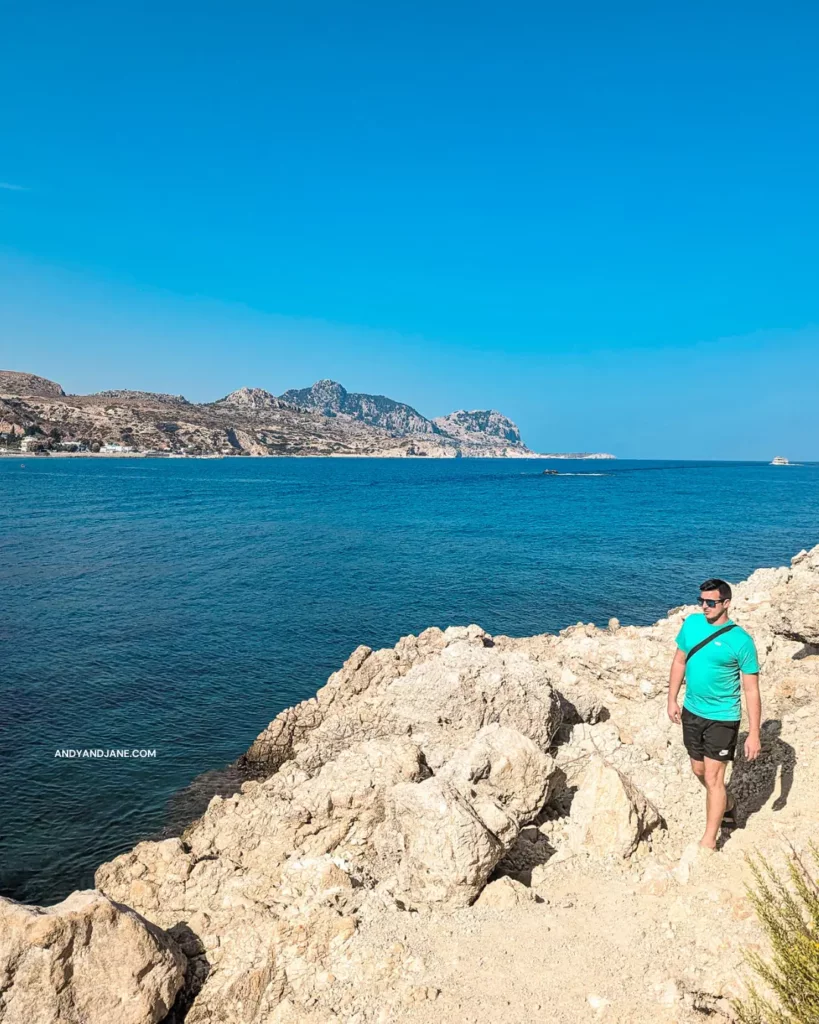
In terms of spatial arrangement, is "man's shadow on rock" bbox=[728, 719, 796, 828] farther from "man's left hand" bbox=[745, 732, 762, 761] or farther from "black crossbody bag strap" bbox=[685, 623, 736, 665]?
"black crossbody bag strap" bbox=[685, 623, 736, 665]

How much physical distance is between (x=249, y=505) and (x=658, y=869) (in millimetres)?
72282

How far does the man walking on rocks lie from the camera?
683cm

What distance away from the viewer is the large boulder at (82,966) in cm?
570

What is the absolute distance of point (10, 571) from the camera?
3491cm

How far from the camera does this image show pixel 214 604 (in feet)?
99.0

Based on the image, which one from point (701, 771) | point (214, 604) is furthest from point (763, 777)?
point (214, 604)

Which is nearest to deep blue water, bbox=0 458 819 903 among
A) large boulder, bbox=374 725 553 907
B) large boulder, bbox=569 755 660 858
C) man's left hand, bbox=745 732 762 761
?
large boulder, bbox=374 725 553 907

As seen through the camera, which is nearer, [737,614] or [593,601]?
[737,614]

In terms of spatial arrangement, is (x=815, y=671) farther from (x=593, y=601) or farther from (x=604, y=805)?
(x=593, y=601)

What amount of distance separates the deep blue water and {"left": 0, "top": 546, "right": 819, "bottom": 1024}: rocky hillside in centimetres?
536

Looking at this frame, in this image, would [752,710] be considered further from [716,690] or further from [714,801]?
[714,801]

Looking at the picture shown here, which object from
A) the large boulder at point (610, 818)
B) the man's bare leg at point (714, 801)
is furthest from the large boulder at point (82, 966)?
the man's bare leg at point (714, 801)

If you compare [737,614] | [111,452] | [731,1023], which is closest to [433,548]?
[737,614]

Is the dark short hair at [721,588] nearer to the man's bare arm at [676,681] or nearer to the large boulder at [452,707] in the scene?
the man's bare arm at [676,681]
